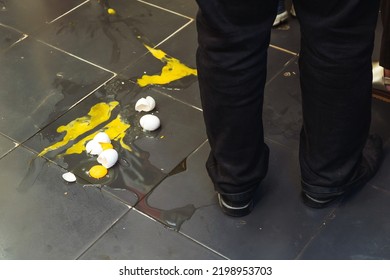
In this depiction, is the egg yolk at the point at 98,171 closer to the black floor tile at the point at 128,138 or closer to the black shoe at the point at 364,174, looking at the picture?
the black floor tile at the point at 128,138

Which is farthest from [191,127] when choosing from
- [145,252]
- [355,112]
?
[355,112]

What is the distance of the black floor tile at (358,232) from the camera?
4.34ft

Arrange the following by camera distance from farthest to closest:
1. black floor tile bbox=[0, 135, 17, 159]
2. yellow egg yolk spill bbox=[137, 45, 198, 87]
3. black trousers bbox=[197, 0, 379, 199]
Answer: yellow egg yolk spill bbox=[137, 45, 198, 87] < black floor tile bbox=[0, 135, 17, 159] < black trousers bbox=[197, 0, 379, 199]

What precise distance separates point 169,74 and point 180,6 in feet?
1.49

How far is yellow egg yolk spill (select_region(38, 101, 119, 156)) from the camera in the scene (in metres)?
1.69

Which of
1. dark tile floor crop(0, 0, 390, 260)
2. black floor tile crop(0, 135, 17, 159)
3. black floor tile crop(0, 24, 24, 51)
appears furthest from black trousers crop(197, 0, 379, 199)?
black floor tile crop(0, 24, 24, 51)

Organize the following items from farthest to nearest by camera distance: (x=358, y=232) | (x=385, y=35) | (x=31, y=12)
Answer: (x=31, y=12), (x=385, y=35), (x=358, y=232)

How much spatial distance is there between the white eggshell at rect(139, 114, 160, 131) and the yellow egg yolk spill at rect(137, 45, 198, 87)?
0.69 ft

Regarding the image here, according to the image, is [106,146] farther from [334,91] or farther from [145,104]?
[334,91]

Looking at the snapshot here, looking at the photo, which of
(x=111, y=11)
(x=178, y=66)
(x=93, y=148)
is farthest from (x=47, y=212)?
(x=111, y=11)

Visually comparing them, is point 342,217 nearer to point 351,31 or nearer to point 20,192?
point 351,31

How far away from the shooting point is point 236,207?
1396 millimetres

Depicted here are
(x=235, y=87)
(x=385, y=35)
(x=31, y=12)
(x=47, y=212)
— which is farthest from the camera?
(x=31, y=12)

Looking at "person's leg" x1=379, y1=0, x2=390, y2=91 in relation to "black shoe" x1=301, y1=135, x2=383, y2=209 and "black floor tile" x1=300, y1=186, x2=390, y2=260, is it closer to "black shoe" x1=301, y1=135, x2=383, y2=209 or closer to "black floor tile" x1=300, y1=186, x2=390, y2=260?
"black shoe" x1=301, y1=135, x2=383, y2=209
